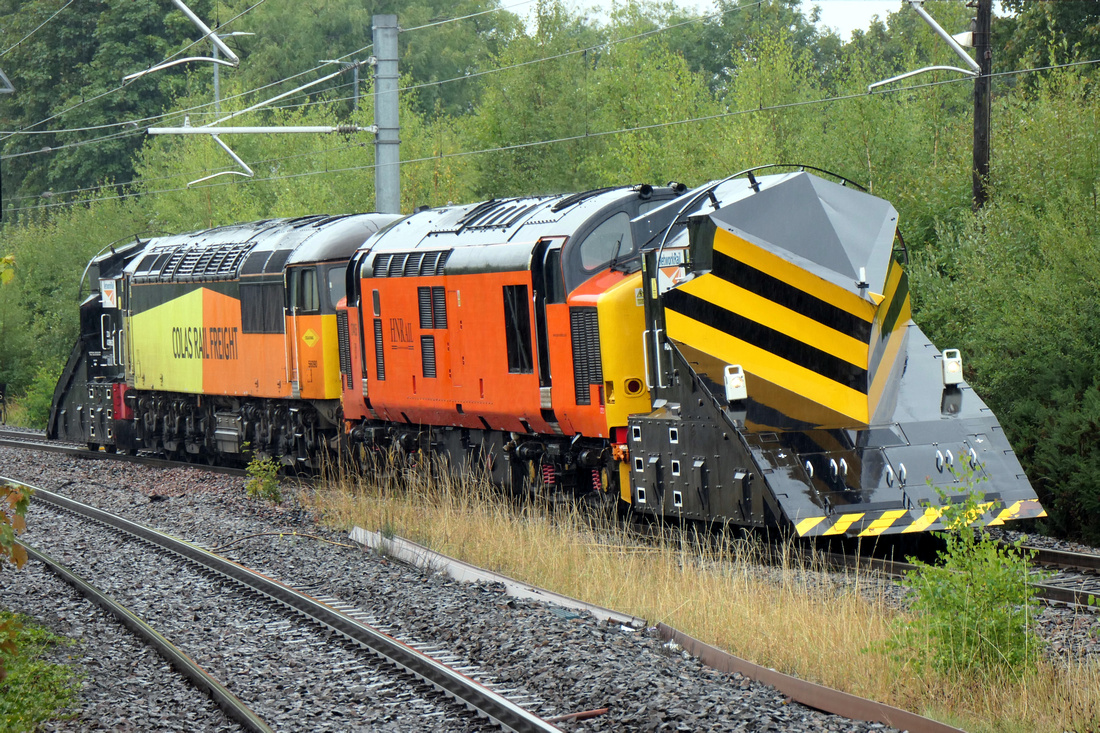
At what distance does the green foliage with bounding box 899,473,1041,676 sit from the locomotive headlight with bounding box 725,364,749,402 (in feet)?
10.6

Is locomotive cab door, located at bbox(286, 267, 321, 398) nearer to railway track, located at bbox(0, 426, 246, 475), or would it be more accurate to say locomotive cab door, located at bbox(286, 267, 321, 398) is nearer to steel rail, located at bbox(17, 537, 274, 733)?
railway track, located at bbox(0, 426, 246, 475)

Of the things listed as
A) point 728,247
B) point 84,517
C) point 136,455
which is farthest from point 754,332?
point 136,455

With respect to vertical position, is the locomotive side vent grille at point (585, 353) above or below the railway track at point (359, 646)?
above

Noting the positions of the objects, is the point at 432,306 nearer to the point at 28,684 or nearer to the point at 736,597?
the point at 736,597

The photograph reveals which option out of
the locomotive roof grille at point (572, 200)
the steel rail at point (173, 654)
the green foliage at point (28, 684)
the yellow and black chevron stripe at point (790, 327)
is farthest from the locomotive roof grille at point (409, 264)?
the green foliage at point (28, 684)

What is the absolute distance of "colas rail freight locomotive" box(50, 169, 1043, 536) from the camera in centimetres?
1020

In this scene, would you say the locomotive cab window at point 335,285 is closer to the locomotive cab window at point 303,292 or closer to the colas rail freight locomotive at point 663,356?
the colas rail freight locomotive at point 663,356

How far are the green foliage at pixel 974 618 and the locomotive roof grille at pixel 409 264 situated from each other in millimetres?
8707

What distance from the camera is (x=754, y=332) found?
1082 cm

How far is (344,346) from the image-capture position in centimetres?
1759

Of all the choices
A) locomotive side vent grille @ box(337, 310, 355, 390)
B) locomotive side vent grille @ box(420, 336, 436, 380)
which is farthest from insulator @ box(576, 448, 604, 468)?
locomotive side vent grille @ box(337, 310, 355, 390)

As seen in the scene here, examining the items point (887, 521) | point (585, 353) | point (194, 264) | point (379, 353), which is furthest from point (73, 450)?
point (887, 521)

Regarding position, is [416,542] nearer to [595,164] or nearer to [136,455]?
[136,455]

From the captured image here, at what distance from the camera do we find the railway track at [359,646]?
7.07 m
